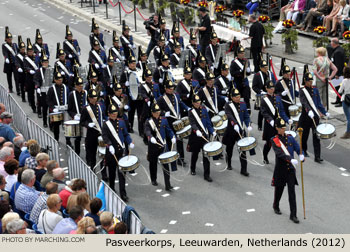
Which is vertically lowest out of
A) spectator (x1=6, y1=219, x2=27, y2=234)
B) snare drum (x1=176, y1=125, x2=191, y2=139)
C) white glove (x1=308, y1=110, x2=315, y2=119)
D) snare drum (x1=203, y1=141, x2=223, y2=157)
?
snare drum (x1=176, y1=125, x2=191, y2=139)

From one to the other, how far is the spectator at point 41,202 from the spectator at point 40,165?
4.16 ft

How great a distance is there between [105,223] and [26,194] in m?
1.90

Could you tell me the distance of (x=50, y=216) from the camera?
1000 centimetres

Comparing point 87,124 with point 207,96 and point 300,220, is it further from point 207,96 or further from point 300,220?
point 300,220

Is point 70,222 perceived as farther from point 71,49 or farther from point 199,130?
point 71,49

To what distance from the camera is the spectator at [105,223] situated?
30.8 ft

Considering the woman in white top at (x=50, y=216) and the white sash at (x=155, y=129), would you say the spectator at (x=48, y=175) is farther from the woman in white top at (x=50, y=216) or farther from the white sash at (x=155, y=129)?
the white sash at (x=155, y=129)

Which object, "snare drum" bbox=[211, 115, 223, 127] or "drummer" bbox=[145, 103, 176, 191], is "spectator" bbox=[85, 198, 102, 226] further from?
"snare drum" bbox=[211, 115, 223, 127]

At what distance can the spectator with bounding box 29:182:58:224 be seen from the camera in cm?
1048

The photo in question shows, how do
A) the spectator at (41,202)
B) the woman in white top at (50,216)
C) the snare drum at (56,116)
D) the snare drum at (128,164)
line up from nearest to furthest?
1. the woman in white top at (50,216)
2. the spectator at (41,202)
3. the snare drum at (128,164)
4. the snare drum at (56,116)

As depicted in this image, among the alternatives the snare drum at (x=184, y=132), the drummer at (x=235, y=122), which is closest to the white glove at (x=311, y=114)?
the drummer at (x=235, y=122)

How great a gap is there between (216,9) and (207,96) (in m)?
9.81

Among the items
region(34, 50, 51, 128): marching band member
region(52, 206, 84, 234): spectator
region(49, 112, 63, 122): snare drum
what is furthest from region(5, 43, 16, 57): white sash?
region(52, 206, 84, 234): spectator

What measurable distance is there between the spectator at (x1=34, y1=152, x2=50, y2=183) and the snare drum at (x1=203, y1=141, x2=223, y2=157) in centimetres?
306
